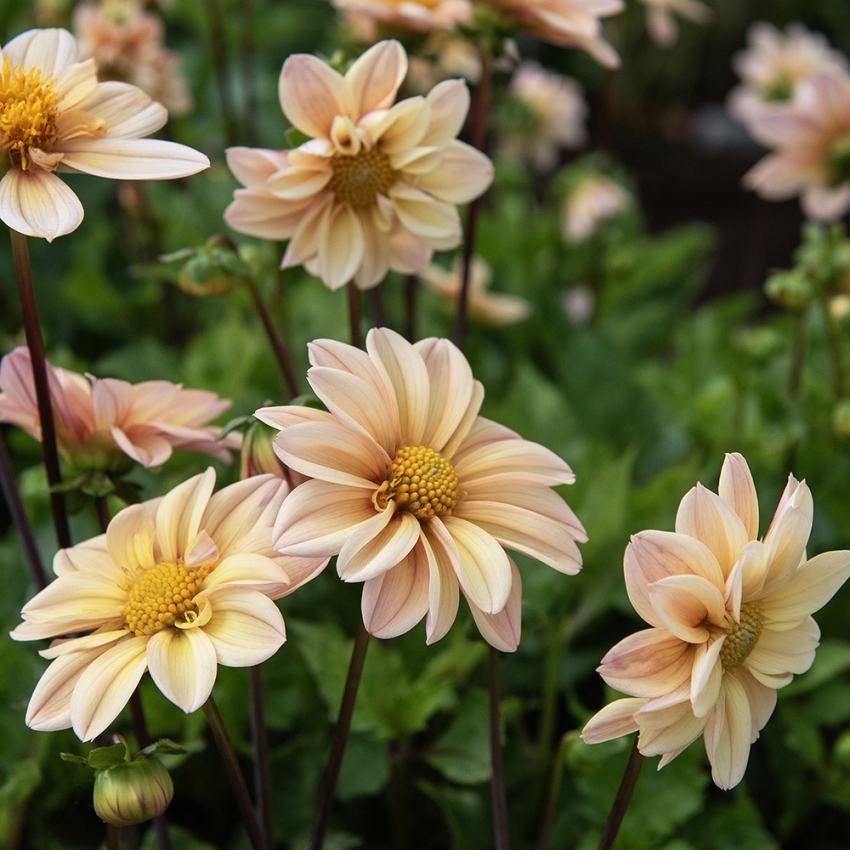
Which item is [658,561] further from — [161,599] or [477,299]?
[477,299]

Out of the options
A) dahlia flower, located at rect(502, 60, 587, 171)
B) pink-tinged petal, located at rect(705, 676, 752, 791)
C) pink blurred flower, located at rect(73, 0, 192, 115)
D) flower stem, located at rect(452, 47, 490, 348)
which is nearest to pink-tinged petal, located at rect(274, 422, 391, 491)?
pink-tinged petal, located at rect(705, 676, 752, 791)

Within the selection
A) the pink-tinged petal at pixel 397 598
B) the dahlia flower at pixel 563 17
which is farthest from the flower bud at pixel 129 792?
the dahlia flower at pixel 563 17

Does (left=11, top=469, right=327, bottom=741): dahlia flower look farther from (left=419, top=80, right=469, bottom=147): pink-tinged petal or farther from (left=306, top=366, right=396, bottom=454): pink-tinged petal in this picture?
(left=419, top=80, right=469, bottom=147): pink-tinged petal

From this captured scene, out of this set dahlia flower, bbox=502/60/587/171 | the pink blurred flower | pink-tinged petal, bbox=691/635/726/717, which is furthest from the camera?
dahlia flower, bbox=502/60/587/171

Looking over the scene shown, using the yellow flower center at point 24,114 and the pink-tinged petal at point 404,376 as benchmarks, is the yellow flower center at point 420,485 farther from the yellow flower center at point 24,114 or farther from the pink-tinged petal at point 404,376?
the yellow flower center at point 24,114

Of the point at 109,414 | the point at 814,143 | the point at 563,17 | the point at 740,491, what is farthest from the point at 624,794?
the point at 814,143
